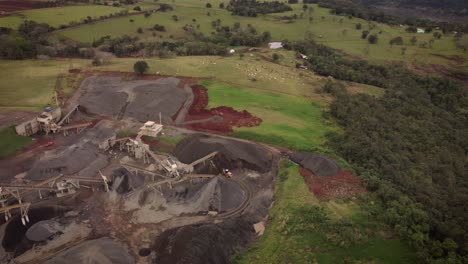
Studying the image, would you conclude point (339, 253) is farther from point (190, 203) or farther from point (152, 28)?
point (152, 28)

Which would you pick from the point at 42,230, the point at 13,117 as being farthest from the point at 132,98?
the point at 42,230

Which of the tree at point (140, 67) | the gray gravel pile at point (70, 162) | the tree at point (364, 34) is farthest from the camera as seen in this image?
the tree at point (364, 34)

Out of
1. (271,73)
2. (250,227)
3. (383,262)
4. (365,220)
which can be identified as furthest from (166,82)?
(383,262)

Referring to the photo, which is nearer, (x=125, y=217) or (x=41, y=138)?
(x=125, y=217)

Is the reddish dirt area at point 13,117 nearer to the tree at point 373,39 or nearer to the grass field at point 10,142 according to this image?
the grass field at point 10,142

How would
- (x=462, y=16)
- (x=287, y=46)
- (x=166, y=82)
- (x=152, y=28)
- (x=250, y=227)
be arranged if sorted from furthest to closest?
1. (x=462, y=16)
2. (x=152, y=28)
3. (x=287, y=46)
4. (x=166, y=82)
5. (x=250, y=227)

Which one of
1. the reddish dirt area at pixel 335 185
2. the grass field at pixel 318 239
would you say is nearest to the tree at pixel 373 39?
the reddish dirt area at pixel 335 185
